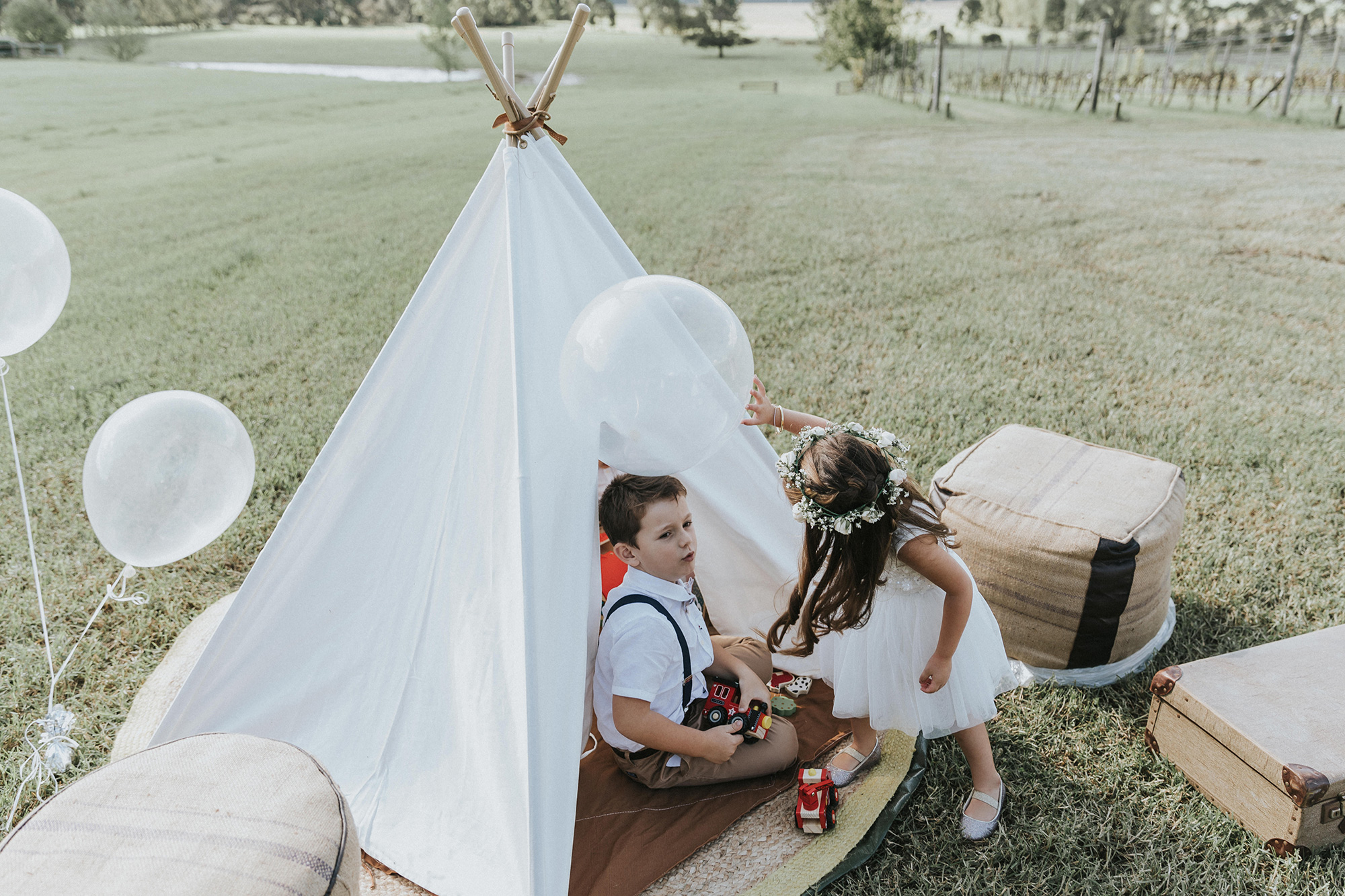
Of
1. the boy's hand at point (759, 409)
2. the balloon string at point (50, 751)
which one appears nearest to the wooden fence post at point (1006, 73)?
the boy's hand at point (759, 409)

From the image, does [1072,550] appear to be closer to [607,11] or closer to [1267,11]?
[1267,11]

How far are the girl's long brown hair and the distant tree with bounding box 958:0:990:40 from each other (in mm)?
44313

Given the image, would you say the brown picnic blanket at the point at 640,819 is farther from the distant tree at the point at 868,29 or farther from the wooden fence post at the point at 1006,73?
the distant tree at the point at 868,29

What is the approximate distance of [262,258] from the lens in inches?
362

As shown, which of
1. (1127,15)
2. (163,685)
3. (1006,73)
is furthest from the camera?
(1127,15)

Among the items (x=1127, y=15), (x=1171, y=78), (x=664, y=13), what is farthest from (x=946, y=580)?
(x=664, y=13)

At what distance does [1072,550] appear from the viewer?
104 inches

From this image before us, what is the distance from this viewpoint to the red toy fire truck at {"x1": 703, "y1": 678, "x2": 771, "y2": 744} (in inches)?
97.6

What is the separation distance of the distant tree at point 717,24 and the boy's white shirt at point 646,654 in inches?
2193

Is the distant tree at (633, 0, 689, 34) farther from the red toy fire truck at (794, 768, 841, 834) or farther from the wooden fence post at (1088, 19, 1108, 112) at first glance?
the red toy fire truck at (794, 768, 841, 834)

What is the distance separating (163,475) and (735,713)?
1.94m

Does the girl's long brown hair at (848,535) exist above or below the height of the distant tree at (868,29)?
below

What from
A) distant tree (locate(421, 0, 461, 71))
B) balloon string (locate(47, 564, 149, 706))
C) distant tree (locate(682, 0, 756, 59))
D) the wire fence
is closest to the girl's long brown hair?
balloon string (locate(47, 564, 149, 706))

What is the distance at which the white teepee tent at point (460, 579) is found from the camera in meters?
2.02
